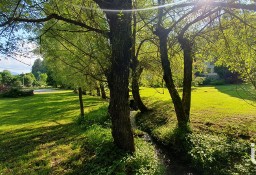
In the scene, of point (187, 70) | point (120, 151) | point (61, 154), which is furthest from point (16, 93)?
point (120, 151)

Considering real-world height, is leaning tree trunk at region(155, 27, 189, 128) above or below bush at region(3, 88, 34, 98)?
A: above

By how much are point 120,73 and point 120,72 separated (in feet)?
0.10

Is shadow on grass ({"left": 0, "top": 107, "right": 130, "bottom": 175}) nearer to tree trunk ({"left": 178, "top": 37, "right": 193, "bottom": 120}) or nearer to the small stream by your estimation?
the small stream

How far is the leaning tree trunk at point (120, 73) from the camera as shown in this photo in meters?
6.05

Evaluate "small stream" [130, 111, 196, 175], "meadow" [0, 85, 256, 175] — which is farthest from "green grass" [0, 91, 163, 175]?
"small stream" [130, 111, 196, 175]

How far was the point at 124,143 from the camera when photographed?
6309mm

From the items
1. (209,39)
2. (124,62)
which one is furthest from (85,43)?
(209,39)

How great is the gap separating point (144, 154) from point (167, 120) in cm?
580

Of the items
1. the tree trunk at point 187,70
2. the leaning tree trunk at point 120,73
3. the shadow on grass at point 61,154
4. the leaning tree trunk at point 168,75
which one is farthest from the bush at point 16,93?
the leaning tree trunk at point 120,73

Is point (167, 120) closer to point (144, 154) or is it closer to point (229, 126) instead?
point (229, 126)

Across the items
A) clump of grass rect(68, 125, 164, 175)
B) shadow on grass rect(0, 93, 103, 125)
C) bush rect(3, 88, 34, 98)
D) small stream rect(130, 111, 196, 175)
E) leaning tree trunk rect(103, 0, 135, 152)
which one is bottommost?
small stream rect(130, 111, 196, 175)

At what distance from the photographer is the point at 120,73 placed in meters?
6.16

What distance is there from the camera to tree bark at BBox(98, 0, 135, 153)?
6.05 m

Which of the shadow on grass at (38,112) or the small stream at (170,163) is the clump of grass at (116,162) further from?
the shadow on grass at (38,112)
